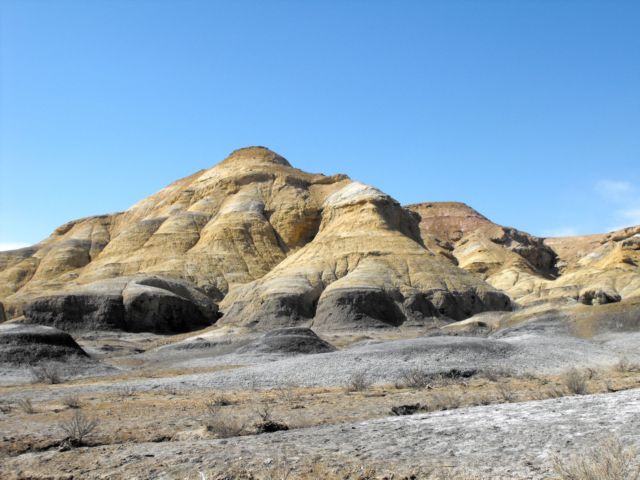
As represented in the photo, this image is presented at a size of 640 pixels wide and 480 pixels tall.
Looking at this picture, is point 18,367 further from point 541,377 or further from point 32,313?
point 32,313

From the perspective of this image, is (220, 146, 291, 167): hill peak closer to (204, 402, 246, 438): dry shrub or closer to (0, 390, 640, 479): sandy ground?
(204, 402, 246, 438): dry shrub

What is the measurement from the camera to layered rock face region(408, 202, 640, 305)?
82312mm

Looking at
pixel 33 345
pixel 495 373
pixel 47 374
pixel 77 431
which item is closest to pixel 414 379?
pixel 495 373

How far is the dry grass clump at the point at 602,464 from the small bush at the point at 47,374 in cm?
2261

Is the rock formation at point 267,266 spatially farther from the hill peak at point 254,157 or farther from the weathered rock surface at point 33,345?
the weathered rock surface at point 33,345

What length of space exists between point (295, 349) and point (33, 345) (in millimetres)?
13088

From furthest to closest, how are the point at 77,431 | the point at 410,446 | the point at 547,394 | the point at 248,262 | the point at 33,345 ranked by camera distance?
the point at 248,262 → the point at 33,345 → the point at 547,394 → the point at 77,431 → the point at 410,446

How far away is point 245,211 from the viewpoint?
98.4 m

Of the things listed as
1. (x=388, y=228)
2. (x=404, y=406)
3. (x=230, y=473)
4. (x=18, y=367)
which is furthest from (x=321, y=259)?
(x=230, y=473)

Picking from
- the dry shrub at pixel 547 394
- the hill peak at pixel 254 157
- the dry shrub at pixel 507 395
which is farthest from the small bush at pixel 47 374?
the hill peak at pixel 254 157

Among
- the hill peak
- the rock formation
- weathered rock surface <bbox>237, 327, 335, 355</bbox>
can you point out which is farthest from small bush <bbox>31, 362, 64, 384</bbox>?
the hill peak

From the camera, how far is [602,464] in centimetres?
682

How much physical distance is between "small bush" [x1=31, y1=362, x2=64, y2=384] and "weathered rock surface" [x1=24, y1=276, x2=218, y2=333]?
39.1 meters

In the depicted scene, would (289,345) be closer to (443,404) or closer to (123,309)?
(443,404)
